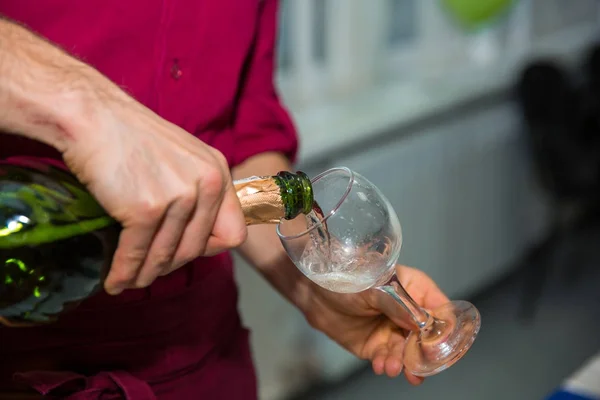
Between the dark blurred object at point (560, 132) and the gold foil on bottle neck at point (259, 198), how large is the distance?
7.78 ft

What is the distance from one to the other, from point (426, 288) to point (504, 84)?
7.42ft

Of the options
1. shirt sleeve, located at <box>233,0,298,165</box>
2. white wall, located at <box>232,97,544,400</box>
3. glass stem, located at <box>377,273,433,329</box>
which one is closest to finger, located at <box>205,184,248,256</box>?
glass stem, located at <box>377,273,433,329</box>

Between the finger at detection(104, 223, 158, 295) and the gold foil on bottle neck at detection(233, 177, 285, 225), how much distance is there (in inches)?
4.3

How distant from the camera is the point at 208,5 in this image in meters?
0.82

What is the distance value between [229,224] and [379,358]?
1.05ft

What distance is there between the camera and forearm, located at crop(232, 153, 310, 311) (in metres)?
0.88

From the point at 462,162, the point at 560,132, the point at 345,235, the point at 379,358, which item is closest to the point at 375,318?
the point at 379,358

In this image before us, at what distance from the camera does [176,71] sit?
0.80m

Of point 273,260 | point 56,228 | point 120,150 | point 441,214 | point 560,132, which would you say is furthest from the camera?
point 560,132

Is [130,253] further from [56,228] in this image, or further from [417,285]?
[417,285]

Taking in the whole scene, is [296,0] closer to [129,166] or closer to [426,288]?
[426,288]

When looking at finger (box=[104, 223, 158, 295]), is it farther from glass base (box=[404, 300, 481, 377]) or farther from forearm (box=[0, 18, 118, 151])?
glass base (box=[404, 300, 481, 377])

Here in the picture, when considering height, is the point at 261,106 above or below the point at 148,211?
below

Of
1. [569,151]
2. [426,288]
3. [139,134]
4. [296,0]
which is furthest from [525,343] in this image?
[139,134]
